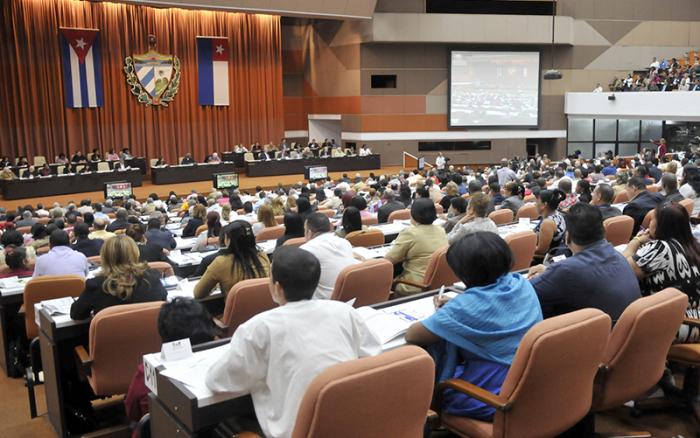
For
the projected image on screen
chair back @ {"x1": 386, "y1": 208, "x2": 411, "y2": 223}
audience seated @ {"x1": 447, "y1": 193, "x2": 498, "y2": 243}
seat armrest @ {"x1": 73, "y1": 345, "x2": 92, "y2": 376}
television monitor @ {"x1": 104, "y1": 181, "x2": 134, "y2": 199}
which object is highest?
the projected image on screen

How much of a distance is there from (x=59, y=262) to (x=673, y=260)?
4.12 meters

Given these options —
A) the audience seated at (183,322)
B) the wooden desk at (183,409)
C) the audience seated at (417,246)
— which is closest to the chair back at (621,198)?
the audience seated at (417,246)


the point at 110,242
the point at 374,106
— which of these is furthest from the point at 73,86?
the point at 110,242

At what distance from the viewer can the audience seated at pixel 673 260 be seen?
129 inches

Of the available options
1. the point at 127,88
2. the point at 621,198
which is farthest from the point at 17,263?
the point at 127,88

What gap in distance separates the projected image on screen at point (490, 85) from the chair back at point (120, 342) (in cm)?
1999

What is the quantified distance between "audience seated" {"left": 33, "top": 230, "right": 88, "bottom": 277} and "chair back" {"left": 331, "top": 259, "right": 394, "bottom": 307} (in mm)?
2191

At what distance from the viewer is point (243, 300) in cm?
363

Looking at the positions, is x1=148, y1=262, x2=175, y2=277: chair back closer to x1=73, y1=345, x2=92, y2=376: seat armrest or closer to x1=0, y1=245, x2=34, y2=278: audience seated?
x1=73, y1=345, x2=92, y2=376: seat armrest

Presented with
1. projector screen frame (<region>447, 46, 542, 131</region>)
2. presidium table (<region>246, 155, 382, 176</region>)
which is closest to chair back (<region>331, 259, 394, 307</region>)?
presidium table (<region>246, 155, 382, 176</region>)

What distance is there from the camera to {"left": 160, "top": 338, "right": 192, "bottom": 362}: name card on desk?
8.13 feet

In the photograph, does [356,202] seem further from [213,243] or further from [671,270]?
[671,270]

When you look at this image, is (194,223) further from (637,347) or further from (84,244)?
(637,347)

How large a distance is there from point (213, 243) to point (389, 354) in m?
4.98
